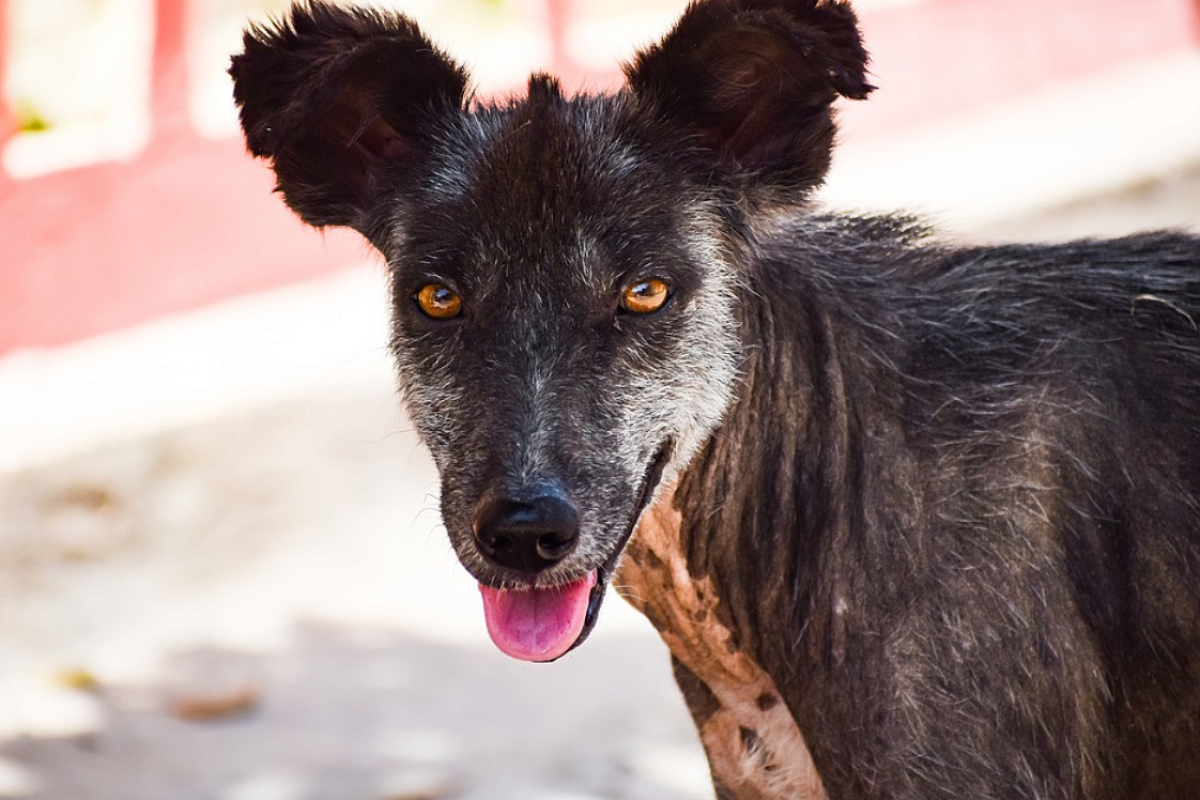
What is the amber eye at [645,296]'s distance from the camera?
3271 mm

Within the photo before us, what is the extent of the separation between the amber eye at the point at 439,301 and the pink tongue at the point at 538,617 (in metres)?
0.63

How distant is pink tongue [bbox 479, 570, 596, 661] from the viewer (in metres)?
3.17

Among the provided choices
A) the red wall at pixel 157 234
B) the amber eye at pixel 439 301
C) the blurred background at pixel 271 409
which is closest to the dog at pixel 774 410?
the amber eye at pixel 439 301

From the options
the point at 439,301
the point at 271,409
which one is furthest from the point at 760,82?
the point at 271,409

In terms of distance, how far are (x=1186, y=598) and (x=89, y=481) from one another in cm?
571

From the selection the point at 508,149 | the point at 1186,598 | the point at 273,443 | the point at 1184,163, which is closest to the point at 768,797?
the point at 1186,598

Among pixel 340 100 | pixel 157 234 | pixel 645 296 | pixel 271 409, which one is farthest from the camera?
pixel 157 234

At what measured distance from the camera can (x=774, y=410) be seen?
11.6 ft

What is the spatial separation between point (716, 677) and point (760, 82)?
1464 millimetres

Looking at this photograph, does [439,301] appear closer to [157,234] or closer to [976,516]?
[976,516]

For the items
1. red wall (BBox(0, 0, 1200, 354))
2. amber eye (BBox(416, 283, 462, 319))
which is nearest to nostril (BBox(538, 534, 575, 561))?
amber eye (BBox(416, 283, 462, 319))

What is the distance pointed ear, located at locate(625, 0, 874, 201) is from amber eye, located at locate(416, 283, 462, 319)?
654mm

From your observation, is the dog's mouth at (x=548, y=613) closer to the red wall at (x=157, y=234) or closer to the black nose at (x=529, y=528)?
the black nose at (x=529, y=528)

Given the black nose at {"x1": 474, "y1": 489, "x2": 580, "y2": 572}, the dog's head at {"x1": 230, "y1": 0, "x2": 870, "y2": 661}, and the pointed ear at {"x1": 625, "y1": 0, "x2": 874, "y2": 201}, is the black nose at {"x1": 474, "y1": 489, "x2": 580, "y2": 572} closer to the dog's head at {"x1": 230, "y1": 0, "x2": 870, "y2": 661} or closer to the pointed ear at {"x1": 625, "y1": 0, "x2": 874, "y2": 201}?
the dog's head at {"x1": 230, "y1": 0, "x2": 870, "y2": 661}
